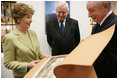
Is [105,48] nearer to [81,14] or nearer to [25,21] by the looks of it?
[25,21]

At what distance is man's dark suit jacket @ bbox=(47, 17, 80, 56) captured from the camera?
255 cm

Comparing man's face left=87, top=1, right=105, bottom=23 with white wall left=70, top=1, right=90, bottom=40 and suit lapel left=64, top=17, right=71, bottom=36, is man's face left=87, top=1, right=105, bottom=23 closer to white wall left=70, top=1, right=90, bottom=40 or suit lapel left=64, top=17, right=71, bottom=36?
suit lapel left=64, top=17, right=71, bottom=36

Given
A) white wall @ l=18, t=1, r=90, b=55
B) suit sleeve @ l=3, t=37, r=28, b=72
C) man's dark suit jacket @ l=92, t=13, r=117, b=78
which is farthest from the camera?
white wall @ l=18, t=1, r=90, b=55

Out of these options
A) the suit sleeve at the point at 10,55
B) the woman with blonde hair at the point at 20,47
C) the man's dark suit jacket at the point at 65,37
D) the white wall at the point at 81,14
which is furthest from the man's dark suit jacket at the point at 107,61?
the white wall at the point at 81,14

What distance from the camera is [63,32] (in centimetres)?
260

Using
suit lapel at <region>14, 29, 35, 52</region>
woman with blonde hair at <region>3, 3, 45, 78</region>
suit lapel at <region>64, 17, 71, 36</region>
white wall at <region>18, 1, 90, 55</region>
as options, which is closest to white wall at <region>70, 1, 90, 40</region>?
white wall at <region>18, 1, 90, 55</region>

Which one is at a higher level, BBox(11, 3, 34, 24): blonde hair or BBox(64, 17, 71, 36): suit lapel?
BBox(11, 3, 34, 24): blonde hair

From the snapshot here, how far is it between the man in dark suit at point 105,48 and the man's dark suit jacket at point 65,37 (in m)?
1.29

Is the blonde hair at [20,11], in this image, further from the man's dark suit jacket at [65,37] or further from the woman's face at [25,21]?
the man's dark suit jacket at [65,37]

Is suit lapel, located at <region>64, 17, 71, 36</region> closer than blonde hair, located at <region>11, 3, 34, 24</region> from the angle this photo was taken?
No

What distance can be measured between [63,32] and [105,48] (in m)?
1.67

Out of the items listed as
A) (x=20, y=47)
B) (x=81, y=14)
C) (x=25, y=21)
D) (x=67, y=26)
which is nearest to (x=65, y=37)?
(x=67, y=26)

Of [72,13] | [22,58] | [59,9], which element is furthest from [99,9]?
[72,13]

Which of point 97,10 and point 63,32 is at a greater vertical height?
point 97,10
